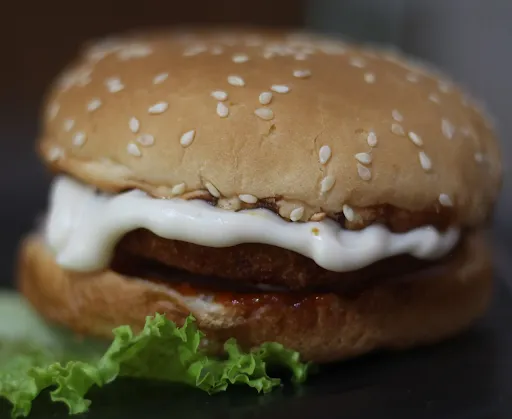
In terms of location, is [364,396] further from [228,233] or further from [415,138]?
[415,138]

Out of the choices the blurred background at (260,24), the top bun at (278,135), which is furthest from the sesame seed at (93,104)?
the blurred background at (260,24)

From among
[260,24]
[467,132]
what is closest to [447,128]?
[467,132]

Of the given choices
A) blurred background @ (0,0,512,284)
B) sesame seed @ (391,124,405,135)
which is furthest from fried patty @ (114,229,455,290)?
blurred background @ (0,0,512,284)

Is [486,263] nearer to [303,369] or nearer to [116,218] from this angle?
[303,369]

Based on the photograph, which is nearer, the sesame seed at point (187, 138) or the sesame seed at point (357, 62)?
the sesame seed at point (187, 138)

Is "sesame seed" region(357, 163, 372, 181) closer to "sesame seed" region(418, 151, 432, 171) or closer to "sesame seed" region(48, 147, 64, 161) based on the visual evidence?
"sesame seed" region(418, 151, 432, 171)

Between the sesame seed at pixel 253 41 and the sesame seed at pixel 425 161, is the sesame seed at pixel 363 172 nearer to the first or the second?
the sesame seed at pixel 425 161

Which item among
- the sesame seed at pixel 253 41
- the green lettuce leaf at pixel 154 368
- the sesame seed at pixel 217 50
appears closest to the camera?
the green lettuce leaf at pixel 154 368

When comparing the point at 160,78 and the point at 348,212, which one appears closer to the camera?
the point at 348,212
